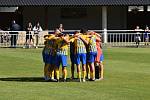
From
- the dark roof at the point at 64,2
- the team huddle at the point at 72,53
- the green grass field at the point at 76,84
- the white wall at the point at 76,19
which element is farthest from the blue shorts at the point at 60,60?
the white wall at the point at 76,19

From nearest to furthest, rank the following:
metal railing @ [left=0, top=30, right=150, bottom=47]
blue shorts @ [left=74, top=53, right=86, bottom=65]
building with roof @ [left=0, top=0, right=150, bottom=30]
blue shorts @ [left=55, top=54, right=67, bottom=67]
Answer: blue shorts @ [left=55, top=54, right=67, bottom=67] < blue shorts @ [left=74, top=53, right=86, bottom=65] < metal railing @ [left=0, top=30, right=150, bottom=47] < building with roof @ [left=0, top=0, right=150, bottom=30]

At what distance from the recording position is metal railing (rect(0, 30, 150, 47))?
33812mm

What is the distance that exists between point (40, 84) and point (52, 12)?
2630 centimetres

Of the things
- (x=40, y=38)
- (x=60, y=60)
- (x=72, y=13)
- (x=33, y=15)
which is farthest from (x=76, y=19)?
(x=60, y=60)

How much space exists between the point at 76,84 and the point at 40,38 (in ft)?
60.4

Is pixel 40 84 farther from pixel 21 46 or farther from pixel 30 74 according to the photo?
pixel 21 46

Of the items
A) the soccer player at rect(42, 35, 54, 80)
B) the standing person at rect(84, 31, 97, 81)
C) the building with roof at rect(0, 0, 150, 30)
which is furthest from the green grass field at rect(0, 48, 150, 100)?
the building with roof at rect(0, 0, 150, 30)

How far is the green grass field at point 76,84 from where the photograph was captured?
546 inches

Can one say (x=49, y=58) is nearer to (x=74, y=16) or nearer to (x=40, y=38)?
(x=40, y=38)

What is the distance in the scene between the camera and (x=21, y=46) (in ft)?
111

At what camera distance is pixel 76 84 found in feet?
53.9

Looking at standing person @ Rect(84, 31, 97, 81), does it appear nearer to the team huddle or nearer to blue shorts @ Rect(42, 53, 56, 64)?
the team huddle

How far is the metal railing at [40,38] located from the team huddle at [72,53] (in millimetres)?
16092

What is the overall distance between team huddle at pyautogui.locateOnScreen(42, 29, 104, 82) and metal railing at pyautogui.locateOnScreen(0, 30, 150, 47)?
16092 mm
